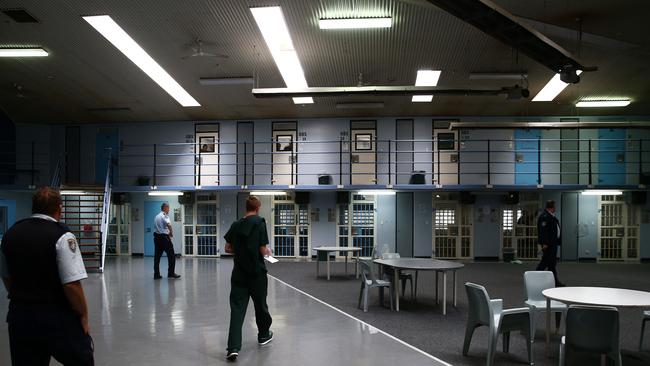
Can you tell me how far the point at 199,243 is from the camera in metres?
16.1

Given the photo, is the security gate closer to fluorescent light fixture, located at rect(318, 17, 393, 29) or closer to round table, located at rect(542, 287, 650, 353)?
fluorescent light fixture, located at rect(318, 17, 393, 29)

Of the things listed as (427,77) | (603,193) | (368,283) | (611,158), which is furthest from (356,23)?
(611,158)

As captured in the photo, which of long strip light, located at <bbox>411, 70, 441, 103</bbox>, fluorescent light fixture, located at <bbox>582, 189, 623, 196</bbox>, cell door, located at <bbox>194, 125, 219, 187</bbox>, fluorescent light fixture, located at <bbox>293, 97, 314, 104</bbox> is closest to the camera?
long strip light, located at <bbox>411, 70, 441, 103</bbox>

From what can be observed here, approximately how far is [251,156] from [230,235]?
11175mm

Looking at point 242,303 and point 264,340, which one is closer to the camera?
point 242,303

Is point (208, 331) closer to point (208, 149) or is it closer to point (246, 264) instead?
point (246, 264)

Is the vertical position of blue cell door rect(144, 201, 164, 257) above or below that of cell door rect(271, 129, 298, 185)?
below

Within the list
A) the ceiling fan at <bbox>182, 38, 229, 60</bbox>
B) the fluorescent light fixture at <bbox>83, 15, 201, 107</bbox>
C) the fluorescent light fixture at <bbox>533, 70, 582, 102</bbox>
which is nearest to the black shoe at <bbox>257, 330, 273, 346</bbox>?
the ceiling fan at <bbox>182, 38, 229, 60</bbox>

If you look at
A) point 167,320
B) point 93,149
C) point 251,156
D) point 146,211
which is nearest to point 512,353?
point 167,320

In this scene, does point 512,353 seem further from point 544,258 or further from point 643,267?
point 643,267

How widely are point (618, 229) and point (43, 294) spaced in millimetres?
17016

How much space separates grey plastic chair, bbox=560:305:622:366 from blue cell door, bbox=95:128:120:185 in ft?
53.7

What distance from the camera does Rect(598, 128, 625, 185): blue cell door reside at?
15.3 m

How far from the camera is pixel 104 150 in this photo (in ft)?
54.9
